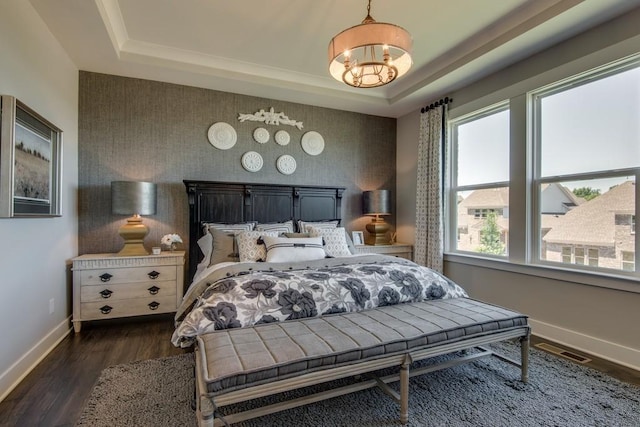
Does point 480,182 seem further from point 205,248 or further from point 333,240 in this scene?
point 205,248

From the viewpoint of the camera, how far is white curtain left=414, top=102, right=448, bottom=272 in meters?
4.14

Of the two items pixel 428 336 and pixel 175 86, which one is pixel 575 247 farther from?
pixel 175 86

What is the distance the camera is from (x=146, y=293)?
3318 millimetres

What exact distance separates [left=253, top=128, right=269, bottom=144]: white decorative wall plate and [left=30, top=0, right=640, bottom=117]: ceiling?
1.57ft

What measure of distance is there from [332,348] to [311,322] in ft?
1.21

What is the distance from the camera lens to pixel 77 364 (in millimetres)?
2475

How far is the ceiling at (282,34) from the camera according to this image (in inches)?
103

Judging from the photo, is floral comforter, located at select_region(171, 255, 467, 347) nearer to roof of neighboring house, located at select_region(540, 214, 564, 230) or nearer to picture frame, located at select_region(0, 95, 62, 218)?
roof of neighboring house, located at select_region(540, 214, 564, 230)

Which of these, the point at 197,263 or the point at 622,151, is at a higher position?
the point at 622,151

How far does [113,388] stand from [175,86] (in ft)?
10.6

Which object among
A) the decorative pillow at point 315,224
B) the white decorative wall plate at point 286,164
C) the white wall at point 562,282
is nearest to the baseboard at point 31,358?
the decorative pillow at point 315,224

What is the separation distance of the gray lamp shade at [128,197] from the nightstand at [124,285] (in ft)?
1.58

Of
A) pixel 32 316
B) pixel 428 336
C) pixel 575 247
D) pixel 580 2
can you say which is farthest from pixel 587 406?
pixel 32 316

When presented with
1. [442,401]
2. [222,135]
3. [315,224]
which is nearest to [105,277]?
[222,135]
